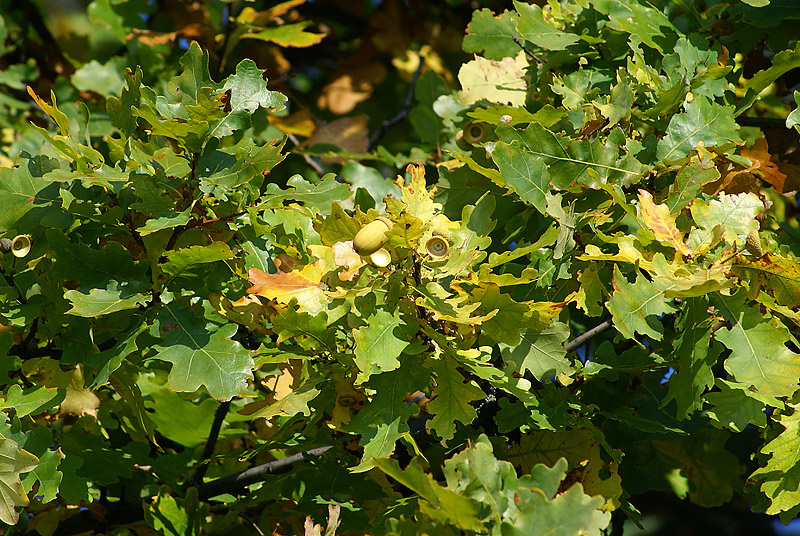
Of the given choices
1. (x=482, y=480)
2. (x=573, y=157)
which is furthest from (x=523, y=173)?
(x=482, y=480)

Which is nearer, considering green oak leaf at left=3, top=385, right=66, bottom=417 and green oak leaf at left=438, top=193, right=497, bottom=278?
green oak leaf at left=438, top=193, right=497, bottom=278

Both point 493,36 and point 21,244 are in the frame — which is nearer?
point 21,244

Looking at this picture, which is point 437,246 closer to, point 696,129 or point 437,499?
point 437,499

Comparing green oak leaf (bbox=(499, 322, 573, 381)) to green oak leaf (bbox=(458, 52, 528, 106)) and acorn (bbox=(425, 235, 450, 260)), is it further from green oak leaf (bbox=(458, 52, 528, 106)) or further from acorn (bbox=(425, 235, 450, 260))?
green oak leaf (bbox=(458, 52, 528, 106))

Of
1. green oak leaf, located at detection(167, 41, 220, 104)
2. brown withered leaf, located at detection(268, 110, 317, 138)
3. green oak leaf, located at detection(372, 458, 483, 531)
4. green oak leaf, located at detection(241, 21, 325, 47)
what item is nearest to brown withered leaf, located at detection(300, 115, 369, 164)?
brown withered leaf, located at detection(268, 110, 317, 138)

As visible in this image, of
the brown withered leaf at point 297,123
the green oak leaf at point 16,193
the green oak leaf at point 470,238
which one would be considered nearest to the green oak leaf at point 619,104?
the green oak leaf at point 470,238

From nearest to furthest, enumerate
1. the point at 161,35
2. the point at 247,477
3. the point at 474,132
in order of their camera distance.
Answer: the point at 247,477, the point at 474,132, the point at 161,35

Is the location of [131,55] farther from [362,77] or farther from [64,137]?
[64,137]

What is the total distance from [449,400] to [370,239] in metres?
0.28

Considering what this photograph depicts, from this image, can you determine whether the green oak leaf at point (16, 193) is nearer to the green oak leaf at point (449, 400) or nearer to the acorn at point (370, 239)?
the acorn at point (370, 239)

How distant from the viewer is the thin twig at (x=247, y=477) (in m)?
1.57

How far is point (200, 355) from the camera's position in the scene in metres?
1.29

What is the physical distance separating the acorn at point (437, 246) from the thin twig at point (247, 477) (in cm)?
52

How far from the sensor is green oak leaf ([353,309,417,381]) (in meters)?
1.13
